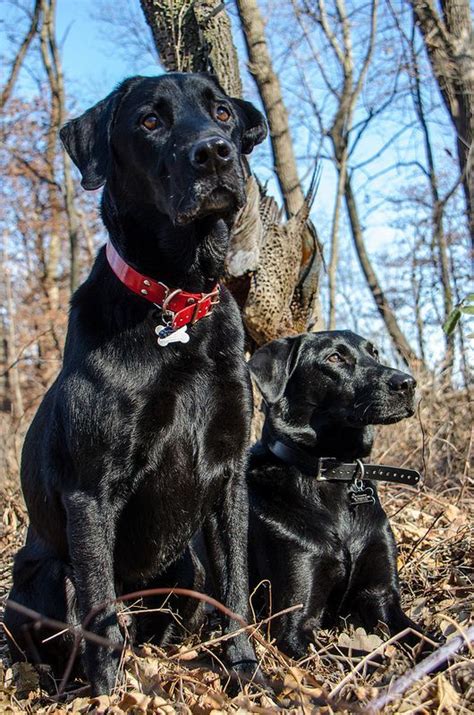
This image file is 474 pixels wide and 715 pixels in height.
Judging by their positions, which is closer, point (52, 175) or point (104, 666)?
point (104, 666)

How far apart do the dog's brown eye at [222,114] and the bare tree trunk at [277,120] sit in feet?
18.5

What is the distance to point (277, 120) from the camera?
943cm

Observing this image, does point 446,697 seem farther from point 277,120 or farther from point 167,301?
point 277,120

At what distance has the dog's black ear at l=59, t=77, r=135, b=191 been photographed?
303cm

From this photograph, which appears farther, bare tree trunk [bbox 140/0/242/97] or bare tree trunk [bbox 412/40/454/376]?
bare tree trunk [bbox 412/40/454/376]

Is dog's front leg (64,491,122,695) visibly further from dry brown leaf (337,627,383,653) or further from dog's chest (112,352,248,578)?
dry brown leaf (337,627,383,653)

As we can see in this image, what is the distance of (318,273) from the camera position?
6.84m

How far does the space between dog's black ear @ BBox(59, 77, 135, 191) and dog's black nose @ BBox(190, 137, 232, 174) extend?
51 cm

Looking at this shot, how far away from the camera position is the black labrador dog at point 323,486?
3.45 meters

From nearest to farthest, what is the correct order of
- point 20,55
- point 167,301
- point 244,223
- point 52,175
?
point 167,301, point 244,223, point 20,55, point 52,175

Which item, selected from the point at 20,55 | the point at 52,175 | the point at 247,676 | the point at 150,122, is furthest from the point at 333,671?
the point at 52,175

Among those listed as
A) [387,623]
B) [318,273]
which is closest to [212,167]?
[387,623]

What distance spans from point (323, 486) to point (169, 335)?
51.6 inches

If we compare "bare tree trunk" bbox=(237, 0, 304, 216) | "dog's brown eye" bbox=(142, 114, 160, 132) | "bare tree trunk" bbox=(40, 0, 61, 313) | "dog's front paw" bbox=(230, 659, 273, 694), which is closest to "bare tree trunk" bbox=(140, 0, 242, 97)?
"bare tree trunk" bbox=(237, 0, 304, 216)
